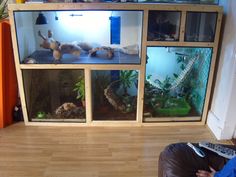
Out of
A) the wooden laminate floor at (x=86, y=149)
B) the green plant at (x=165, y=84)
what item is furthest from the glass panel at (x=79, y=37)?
the wooden laminate floor at (x=86, y=149)

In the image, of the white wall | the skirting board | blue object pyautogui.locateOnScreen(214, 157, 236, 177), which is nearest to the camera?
blue object pyautogui.locateOnScreen(214, 157, 236, 177)

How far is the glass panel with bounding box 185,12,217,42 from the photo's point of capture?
6.95 feet

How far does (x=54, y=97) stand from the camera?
2.49 m

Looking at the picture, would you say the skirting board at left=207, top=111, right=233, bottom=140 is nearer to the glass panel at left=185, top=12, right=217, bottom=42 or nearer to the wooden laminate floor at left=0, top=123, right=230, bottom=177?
the wooden laminate floor at left=0, top=123, right=230, bottom=177

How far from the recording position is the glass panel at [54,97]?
2389 millimetres

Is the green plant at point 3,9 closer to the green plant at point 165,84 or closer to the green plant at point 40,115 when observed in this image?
the green plant at point 40,115

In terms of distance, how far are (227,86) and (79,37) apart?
1496 mm

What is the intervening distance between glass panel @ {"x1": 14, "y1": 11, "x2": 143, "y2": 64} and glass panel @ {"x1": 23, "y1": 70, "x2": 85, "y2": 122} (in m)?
0.22

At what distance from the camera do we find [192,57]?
2.36 m

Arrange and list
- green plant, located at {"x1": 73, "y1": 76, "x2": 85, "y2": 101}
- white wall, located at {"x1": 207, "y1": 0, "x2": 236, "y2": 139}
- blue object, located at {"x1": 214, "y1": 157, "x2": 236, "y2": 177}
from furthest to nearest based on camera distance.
Answer: green plant, located at {"x1": 73, "y1": 76, "x2": 85, "y2": 101}, white wall, located at {"x1": 207, "y1": 0, "x2": 236, "y2": 139}, blue object, located at {"x1": 214, "y1": 157, "x2": 236, "y2": 177}

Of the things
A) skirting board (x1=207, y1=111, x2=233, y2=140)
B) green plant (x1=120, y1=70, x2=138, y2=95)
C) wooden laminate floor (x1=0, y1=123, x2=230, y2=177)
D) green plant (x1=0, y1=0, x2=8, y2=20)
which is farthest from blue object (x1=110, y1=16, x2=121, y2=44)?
skirting board (x1=207, y1=111, x2=233, y2=140)

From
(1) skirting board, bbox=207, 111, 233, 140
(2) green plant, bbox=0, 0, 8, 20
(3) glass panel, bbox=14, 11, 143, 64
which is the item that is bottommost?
(1) skirting board, bbox=207, 111, 233, 140

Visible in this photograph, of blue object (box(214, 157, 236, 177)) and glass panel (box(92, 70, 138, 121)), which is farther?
glass panel (box(92, 70, 138, 121))

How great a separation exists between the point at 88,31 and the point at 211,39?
120 cm
